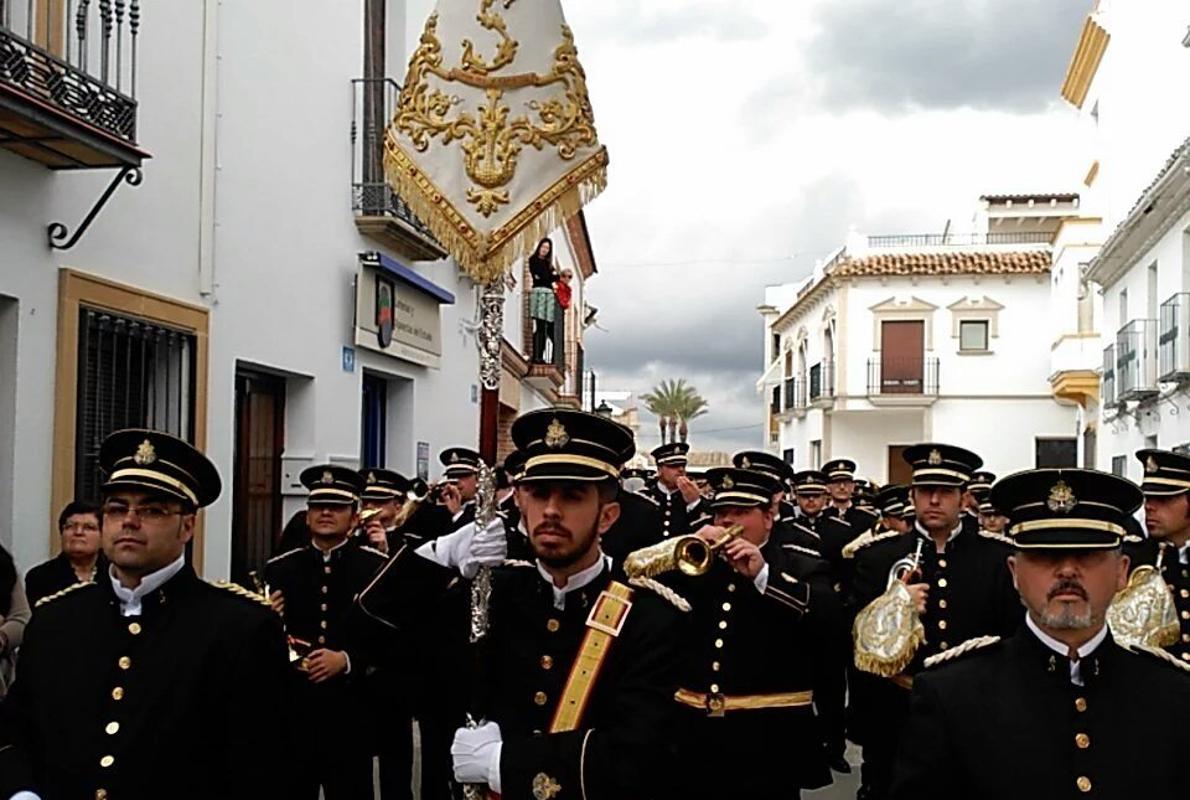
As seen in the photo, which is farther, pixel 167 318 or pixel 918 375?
pixel 918 375

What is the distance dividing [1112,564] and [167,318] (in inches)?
273

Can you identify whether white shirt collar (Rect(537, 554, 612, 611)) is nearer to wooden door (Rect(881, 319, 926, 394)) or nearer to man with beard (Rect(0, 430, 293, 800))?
man with beard (Rect(0, 430, 293, 800))

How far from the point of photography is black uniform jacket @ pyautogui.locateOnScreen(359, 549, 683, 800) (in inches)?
141

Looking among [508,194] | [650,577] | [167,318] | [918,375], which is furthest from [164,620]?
[918,375]

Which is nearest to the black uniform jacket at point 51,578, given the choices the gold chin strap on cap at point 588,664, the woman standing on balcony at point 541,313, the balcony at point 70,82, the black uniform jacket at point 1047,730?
the balcony at point 70,82

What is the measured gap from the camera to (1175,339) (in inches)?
725

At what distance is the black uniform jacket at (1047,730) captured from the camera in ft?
10.6

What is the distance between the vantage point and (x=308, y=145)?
1153 centimetres

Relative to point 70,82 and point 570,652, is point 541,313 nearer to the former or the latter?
point 70,82

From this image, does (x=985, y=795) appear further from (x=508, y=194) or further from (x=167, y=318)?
(x=167, y=318)

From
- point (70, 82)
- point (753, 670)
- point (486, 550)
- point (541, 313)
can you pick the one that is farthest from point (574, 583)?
point (541, 313)

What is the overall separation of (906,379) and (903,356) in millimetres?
674

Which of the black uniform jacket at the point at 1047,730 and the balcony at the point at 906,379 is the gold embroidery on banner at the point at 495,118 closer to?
the black uniform jacket at the point at 1047,730

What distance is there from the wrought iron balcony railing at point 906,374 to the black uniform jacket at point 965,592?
3375 centimetres
